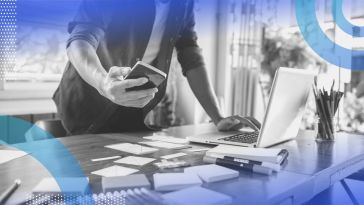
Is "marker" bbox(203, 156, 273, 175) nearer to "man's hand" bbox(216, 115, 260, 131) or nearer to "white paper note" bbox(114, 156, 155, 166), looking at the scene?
"white paper note" bbox(114, 156, 155, 166)

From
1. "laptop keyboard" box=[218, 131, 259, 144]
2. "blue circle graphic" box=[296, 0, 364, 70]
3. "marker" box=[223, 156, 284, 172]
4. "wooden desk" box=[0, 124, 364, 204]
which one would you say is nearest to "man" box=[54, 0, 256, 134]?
"laptop keyboard" box=[218, 131, 259, 144]

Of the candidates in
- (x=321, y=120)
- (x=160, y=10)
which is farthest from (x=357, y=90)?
(x=160, y=10)

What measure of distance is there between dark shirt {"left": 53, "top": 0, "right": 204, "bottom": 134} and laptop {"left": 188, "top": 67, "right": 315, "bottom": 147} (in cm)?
61

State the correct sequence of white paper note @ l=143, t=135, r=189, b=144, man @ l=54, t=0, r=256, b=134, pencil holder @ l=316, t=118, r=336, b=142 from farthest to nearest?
1. man @ l=54, t=0, r=256, b=134
2. pencil holder @ l=316, t=118, r=336, b=142
3. white paper note @ l=143, t=135, r=189, b=144

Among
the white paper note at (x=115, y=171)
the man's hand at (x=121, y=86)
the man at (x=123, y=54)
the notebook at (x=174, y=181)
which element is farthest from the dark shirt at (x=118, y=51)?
the notebook at (x=174, y=181)

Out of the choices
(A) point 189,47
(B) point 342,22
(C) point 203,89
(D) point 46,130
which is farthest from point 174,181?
(B) point 342,22

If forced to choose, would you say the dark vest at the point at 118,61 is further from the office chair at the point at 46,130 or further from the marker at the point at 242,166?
the marker at the point at 242,166

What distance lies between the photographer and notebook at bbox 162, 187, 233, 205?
25.2 inches

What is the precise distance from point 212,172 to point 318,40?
2.39 m

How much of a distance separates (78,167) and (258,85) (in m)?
2.77

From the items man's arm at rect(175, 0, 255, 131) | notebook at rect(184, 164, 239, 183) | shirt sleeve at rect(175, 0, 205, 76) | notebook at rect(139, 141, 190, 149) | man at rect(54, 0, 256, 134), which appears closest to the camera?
notebook at rect(184, 164, 239, 183)

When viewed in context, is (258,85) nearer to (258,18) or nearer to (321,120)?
(258,18)

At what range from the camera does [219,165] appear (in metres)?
0.93

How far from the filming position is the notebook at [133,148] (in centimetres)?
107
